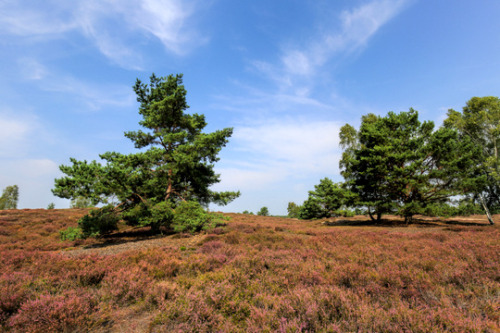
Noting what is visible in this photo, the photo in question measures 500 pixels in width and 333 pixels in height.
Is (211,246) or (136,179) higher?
(136,179)

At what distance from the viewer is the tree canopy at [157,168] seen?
10539mm

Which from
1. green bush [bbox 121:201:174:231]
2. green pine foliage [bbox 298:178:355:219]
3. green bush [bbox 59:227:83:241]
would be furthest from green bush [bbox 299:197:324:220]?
green bush [bbox 59:227:83:241]

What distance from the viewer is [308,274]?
465 cm

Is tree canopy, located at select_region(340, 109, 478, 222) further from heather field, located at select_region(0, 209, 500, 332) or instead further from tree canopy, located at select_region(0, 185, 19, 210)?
tree canopy, located at select_region(0, 185, 19, 210)

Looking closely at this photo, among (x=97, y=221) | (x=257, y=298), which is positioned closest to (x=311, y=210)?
(x=97, y=221)

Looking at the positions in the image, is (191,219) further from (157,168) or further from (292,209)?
(292,209)

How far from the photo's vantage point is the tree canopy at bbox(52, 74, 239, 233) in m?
10.5

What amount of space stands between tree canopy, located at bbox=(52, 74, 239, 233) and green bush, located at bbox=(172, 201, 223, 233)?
94 centimetres

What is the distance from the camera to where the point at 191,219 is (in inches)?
521

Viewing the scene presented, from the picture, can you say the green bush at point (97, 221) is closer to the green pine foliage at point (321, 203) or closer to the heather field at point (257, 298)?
the heather field at point (257, 298)

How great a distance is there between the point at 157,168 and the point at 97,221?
15.2ft

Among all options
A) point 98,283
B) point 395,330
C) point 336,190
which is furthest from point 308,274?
point 336,190

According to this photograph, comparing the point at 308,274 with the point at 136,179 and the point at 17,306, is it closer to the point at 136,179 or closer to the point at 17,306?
the point at 17,306

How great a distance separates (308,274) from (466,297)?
2579 millimetres
